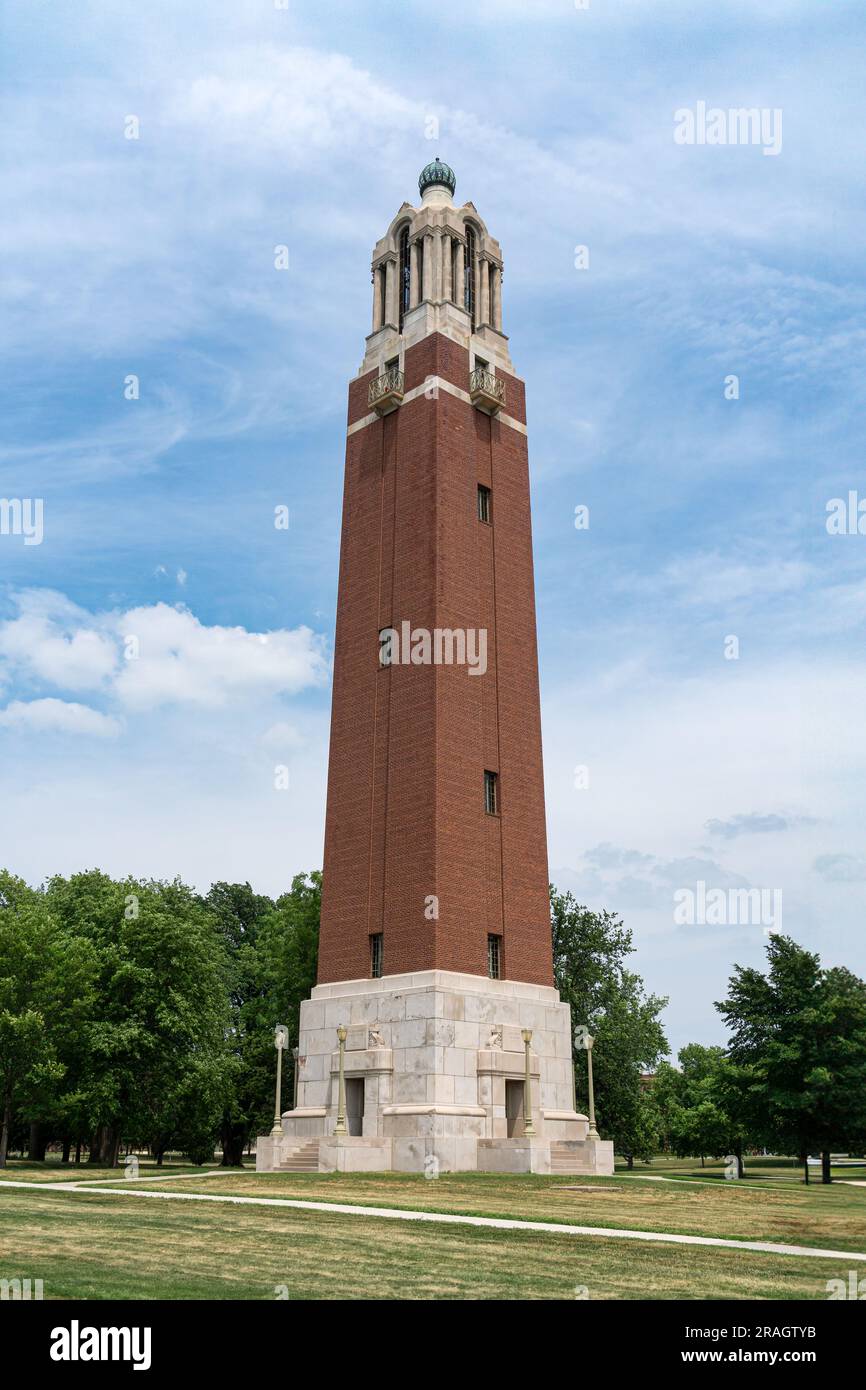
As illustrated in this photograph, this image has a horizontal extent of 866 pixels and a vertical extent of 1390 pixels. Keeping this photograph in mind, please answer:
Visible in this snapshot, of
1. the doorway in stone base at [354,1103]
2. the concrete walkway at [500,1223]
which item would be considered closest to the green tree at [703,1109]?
the doorway in stone base at [354,1103]

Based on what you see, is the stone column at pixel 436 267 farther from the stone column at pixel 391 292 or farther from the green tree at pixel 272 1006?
the green tree at pixel 272 1006

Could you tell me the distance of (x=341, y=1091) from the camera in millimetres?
37000

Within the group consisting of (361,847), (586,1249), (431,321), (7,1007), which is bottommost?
(586,1249)

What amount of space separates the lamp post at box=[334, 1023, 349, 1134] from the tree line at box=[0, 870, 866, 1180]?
11.0 m

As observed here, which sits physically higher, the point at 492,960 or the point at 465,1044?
the point at 492,960

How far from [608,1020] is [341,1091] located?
75.4ft

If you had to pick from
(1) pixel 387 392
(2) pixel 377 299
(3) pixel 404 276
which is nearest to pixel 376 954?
(1) pixel 387 392

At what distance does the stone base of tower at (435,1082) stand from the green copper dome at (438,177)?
3599 centimetres

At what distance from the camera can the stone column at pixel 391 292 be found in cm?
5134
